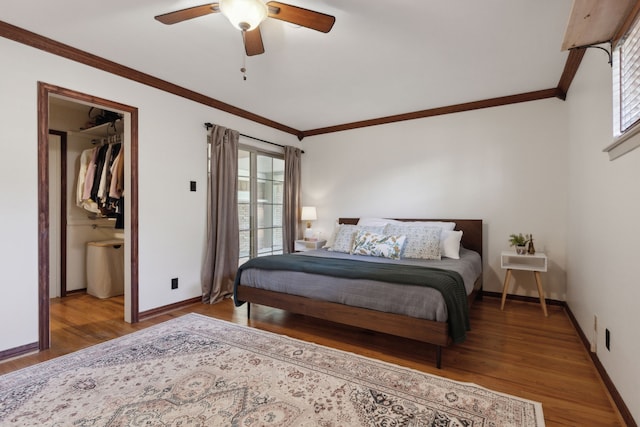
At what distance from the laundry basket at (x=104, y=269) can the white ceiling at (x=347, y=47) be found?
2356 millimetres

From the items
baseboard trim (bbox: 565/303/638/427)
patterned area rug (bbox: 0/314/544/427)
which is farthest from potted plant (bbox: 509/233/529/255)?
patterned area rug (bbox: 0/314/544/427)

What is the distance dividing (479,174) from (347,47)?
94.2 inches

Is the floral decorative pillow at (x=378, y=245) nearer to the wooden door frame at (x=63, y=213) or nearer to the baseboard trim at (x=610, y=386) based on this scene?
the baseboard trim at (x=610, y=386)

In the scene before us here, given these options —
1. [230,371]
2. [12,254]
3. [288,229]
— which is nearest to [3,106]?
[12,254]

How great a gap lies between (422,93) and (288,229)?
2.75m

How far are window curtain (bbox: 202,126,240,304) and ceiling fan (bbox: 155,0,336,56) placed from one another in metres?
1.97

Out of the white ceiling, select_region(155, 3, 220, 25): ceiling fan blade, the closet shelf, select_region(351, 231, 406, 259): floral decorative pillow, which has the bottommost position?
select_region(351, 231, 406, 259): floral decorative pillow

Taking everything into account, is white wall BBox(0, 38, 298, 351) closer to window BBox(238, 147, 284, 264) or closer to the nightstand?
window BBox(238, 147, 284, 264)

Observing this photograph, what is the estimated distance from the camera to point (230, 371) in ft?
7.04

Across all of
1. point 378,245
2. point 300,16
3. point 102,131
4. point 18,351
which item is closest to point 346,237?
point 378,245

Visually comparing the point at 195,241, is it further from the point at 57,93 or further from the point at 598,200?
the point at 598,200

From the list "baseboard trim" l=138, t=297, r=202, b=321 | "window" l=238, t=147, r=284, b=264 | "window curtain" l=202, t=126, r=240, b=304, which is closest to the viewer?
"baseboard trim" l=138, t=297, r=202, b=321

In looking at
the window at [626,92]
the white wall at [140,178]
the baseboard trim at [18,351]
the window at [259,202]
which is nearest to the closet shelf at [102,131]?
the white wall at [140,178]

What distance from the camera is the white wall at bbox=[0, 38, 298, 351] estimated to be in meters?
2.38
